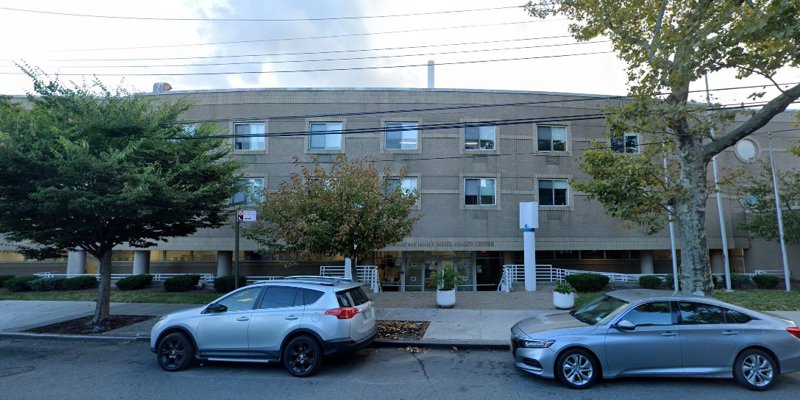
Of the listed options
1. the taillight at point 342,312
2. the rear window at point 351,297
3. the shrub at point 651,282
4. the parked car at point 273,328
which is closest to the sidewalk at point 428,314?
the rear window at point 351,297

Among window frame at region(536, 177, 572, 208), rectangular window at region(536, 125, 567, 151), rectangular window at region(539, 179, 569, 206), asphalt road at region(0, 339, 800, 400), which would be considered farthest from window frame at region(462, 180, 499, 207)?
asphalt road at region(0, 339, 800, 400)

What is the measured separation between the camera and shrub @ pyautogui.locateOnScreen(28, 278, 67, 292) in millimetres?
18316

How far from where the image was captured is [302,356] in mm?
7031

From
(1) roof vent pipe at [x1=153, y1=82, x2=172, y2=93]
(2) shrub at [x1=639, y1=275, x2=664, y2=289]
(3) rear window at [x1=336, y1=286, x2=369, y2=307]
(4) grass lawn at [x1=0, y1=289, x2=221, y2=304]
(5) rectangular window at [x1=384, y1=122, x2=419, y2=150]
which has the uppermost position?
(1) roof vent pipe at [x1=153, y1=82, x2=172, y2=93]

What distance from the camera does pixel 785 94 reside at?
29.4ft

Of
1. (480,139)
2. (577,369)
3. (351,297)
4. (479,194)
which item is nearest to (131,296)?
(351,297)

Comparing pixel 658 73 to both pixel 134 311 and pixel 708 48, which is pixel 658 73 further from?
pixel 134 311

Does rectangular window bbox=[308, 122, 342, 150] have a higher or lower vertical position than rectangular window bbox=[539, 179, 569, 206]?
higher

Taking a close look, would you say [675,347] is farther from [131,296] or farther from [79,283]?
[79,283]

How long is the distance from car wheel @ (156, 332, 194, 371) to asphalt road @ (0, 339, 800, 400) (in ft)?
0.66

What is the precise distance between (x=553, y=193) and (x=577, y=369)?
15.4 meters

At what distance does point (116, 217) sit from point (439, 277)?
891cm

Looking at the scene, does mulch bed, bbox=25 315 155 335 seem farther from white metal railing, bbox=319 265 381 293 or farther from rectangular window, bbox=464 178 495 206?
rectangular window, bbox=464 178 495 206

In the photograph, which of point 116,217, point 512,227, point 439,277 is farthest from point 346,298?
point 512,227
